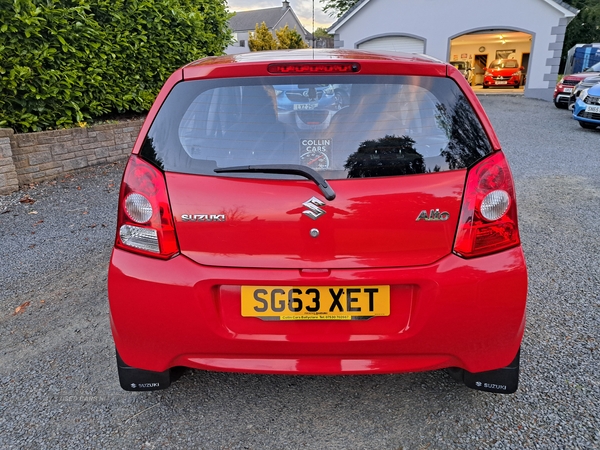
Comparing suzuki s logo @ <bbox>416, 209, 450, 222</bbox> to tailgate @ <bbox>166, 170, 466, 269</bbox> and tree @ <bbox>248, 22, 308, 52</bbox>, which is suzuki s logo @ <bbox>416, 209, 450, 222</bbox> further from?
tree @ <bbox>248, 22, 308, 52</bbox>

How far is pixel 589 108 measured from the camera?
1124cm

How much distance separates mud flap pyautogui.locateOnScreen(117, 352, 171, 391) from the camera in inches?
81.8

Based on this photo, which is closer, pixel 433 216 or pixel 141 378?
pixel 433 216

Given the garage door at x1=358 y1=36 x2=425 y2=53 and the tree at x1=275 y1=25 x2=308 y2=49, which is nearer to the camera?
the garage door at x1=358 y1=36 x2=425 y2=53

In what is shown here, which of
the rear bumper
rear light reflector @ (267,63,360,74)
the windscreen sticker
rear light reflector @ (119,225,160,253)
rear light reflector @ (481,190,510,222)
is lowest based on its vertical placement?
the rear bumper

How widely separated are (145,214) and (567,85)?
17.5 meters

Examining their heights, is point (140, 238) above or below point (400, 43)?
above

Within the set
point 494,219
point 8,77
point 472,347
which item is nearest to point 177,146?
point 494,219

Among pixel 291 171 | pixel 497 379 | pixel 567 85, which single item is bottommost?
pixel 567 85

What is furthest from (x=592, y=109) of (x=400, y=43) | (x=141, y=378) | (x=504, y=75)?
(x=504, y=75)

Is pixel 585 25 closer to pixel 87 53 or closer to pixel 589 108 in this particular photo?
pixel 589 108

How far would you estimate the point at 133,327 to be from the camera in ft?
6.43

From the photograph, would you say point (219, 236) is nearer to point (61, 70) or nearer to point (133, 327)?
point (133, 327)

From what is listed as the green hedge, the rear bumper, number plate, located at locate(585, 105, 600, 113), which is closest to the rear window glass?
the rear bumper
